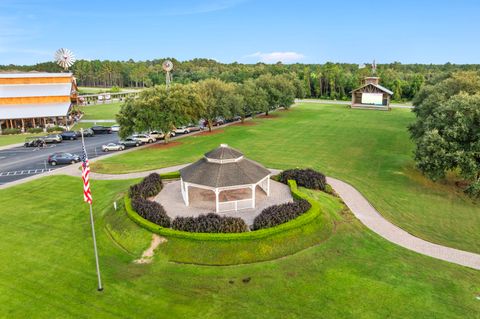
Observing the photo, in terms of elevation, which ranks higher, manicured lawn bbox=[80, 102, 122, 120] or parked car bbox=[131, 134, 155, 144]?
manicured lawn bbox=[80, 102, 122, 120]

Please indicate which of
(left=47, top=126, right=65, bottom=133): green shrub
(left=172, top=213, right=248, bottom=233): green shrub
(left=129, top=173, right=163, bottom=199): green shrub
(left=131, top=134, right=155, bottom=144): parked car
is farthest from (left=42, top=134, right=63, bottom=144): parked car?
(left=172, top=213, right=248, bottom=233): green shrub

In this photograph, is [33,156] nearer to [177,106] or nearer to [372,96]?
[177,106]

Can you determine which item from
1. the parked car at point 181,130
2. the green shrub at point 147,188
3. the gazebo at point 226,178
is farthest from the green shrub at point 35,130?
the gazebo at point 226,178

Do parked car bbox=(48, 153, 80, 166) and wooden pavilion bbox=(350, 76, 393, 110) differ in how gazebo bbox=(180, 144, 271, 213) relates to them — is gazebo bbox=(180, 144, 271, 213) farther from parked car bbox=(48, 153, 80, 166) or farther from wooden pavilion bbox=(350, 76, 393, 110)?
wooden pavilion bbox=(350, 76, 393, 110)

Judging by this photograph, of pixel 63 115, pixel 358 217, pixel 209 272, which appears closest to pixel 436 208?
pixel 358 217

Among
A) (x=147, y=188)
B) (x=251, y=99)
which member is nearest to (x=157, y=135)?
(x=251, y=99)
